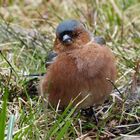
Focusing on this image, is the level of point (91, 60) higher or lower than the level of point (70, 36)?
lower

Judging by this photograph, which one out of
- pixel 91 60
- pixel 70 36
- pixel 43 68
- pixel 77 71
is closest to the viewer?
pixel 77 71

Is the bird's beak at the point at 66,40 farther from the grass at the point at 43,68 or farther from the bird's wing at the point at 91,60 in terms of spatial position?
the grass at the point at 43,68

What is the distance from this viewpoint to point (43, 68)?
528 cm

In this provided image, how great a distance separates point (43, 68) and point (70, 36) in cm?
70

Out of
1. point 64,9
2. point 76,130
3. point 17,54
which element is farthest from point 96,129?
point 64,9

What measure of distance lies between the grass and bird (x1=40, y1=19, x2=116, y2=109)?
13cm

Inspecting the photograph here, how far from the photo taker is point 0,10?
7.02 metres

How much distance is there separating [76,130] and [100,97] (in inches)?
13.9

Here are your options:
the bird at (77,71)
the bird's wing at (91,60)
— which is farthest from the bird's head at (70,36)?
the bird's wing at (91,60)

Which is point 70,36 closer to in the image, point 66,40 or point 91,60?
point 66,40

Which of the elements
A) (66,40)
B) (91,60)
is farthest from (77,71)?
(66,40)

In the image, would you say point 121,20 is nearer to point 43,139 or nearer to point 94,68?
point 94,68

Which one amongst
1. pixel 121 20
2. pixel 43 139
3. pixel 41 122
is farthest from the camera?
pixel 121 20

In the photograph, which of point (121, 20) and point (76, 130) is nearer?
point (76, 130)
